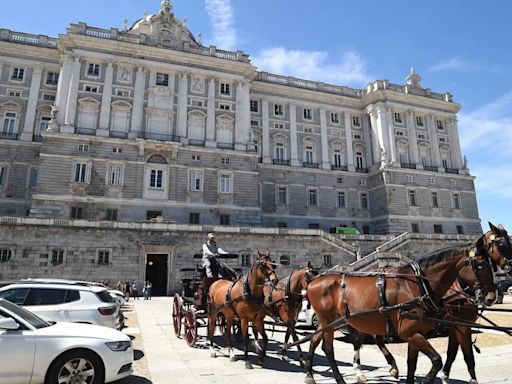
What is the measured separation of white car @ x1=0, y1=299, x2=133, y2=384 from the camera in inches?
229

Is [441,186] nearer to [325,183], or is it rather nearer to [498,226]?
[325,183]

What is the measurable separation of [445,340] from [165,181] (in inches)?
1124

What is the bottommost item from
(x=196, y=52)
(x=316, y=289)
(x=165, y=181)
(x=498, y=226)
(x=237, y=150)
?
(x=316, y=289)

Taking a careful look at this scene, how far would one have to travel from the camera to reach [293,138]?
149 ft

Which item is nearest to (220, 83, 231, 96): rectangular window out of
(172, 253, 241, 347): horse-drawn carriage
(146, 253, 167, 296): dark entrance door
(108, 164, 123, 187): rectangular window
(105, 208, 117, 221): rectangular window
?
(108, 164, 123, 187): rectangular window

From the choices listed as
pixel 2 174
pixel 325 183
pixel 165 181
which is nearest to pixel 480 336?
pixel 165 181

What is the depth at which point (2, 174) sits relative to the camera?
34938mm

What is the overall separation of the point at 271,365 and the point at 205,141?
31.2 m

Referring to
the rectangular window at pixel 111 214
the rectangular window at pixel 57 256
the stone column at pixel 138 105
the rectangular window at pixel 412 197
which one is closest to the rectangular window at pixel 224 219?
the rectangular window at pixel 111 214

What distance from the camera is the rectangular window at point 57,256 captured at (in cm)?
2592

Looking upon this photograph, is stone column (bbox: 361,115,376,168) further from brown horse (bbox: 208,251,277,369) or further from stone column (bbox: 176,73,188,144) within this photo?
brown horse (bbox: 208,251,277,369)

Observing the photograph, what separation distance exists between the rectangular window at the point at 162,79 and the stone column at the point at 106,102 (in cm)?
455

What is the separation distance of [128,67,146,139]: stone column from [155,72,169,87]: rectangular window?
4.73 ft

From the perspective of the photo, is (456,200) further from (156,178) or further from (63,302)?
(63,302)
